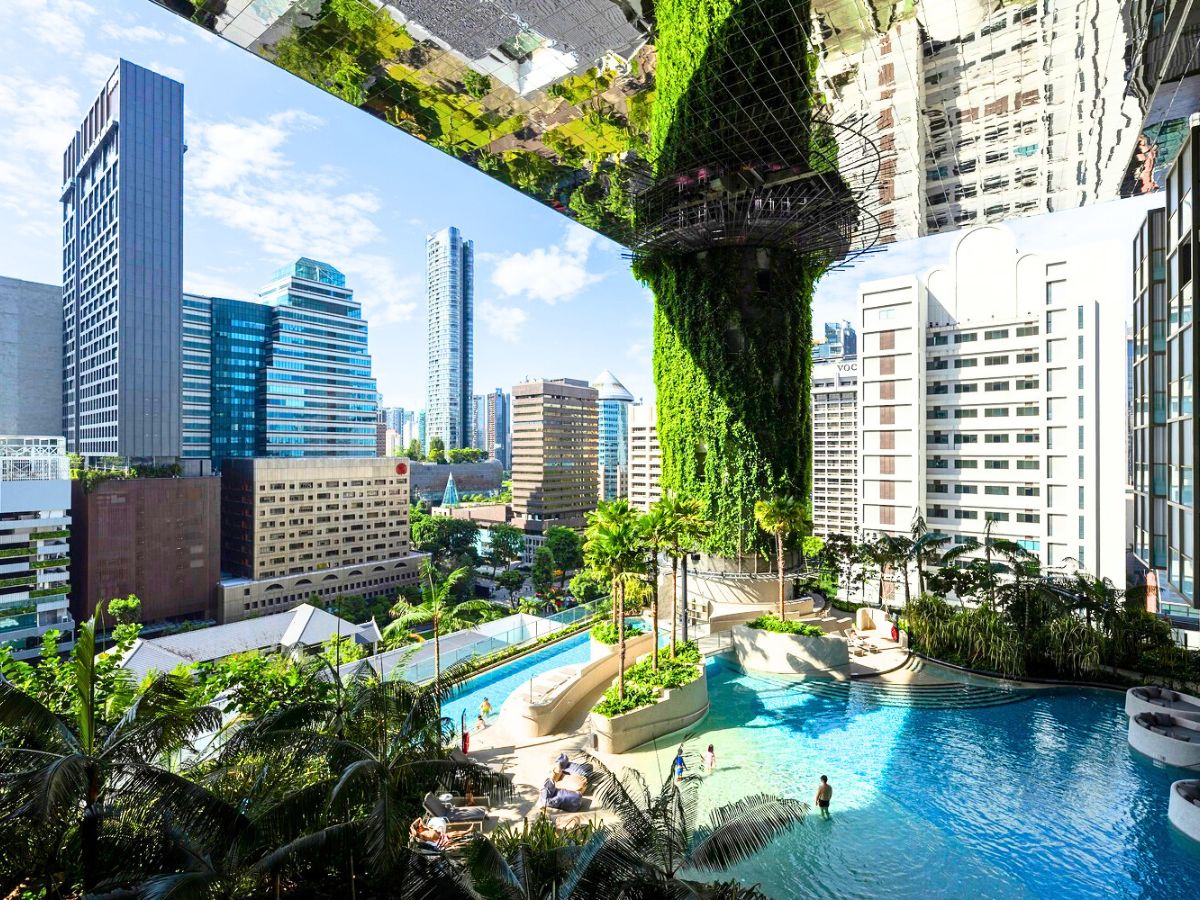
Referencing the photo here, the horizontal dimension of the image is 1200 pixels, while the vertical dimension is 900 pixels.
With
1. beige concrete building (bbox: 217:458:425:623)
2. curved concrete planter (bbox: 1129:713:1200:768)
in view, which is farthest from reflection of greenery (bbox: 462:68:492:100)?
beige concrete building (bbox: 217:458:425:623)

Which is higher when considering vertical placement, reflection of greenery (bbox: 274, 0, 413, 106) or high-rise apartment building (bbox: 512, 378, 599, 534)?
reflection of greenery (bbox: 274, 0, 413, 106)

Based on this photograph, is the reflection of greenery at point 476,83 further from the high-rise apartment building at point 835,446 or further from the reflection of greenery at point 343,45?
the high-rise apartment building at point 835,446

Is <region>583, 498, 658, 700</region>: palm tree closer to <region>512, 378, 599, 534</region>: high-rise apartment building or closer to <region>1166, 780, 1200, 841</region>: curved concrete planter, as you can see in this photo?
<region>1166, 780, 1200, 841</region>: curved concrete planter

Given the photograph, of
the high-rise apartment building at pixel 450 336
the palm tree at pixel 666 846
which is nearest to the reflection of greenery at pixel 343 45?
the palm tree at pixel 666 846

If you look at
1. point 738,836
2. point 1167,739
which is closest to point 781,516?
point 1167,739

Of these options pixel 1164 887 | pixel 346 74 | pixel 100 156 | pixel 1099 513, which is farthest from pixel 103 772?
pixel 100 156

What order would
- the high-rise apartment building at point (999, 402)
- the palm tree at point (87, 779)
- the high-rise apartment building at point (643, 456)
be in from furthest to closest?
1. the high-rise apartment building at point (643, 456)
2. the high-rise apartment building at point (999, 402)
3. the palm tree at point (87, 779)

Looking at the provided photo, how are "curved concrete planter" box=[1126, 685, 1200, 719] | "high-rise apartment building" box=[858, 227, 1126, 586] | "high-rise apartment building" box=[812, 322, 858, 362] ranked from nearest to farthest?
"curved concrete planter" box=[1126, 685, 1200, 719]
"high-rise apartment building" box=[858, 227, 1126, 586]
"high-rise apartment building" box=[812, 322, 858, 362]
